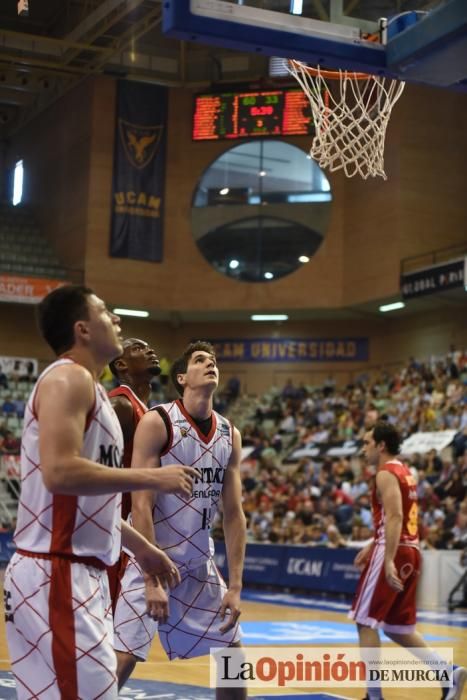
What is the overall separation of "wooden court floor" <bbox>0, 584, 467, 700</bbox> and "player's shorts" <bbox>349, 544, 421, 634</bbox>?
2.34 ft

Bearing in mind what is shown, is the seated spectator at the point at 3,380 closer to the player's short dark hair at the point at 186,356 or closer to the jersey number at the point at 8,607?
the player's short dark hair at the point at 186,356

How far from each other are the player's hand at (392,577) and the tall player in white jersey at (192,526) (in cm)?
211

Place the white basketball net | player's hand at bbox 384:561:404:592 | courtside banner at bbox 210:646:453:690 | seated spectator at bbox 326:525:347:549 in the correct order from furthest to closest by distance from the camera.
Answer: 1. seated spectator at bbox 326:525:347:549
2. the white basketball net
3. player's hand at bbox 384:561:404:592
4. courtside banner at bbox 210:646:453:690

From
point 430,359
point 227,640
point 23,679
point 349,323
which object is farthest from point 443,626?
point 349,323

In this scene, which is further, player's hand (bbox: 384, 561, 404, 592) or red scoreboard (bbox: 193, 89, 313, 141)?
red scoreboard (bbox: 193, 89, 313, 141)

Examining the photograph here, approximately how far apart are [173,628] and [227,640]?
30 centimetres

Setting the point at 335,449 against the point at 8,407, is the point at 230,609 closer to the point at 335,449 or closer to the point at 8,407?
the point at 335,449

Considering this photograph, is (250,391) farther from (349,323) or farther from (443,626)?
(443,626)

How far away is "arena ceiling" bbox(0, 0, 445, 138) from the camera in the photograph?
2745cm

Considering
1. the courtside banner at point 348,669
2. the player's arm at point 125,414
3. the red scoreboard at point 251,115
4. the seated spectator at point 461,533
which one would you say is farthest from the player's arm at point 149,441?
the red scoreboard at point 251,115

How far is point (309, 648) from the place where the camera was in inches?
423

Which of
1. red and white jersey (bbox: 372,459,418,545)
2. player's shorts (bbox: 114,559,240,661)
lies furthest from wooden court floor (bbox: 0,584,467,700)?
player's shorts (bbox: 114,559,240,661)

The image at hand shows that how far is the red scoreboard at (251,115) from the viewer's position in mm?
29484

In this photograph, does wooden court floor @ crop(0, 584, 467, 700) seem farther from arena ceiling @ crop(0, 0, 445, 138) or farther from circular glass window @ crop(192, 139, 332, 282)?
circular glass window @ crop(192, 139, 332, 282)
